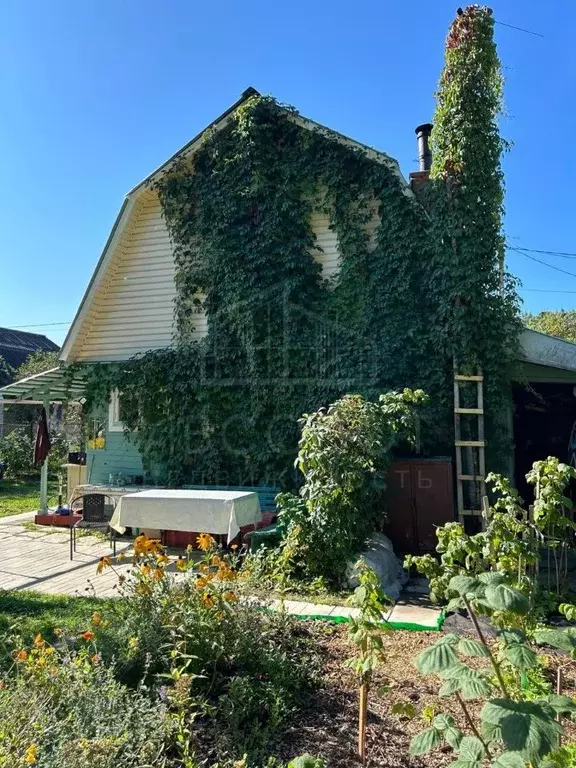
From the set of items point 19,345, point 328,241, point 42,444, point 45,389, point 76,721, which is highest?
point 19,345

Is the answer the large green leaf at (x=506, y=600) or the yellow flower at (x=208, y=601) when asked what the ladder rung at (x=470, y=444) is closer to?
the yellow flower at (x=208, y=601)

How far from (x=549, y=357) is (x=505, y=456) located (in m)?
1.68

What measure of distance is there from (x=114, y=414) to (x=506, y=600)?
10.1m

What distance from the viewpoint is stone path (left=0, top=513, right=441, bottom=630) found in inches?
194

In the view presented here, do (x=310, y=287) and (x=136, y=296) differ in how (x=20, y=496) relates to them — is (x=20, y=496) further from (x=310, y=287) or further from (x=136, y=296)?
(x=310, y=287)

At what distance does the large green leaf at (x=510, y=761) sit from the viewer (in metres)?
1.49

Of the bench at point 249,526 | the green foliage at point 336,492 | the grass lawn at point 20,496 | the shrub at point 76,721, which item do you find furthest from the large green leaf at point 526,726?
the grass lawn at point 20,496

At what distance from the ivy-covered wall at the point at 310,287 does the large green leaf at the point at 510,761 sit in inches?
261

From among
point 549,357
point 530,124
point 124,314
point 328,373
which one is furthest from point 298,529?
point 530,124

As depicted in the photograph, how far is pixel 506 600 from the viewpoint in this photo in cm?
167

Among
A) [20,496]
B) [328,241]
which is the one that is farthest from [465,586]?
[20,496]

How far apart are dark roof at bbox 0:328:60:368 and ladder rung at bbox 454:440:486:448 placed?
25420 mm

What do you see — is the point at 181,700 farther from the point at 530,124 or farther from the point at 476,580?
the point at 530,124

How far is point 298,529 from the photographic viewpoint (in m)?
5.78
